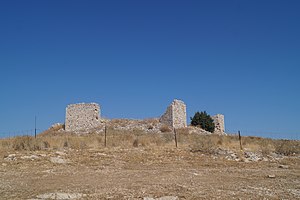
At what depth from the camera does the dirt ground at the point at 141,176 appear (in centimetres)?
804

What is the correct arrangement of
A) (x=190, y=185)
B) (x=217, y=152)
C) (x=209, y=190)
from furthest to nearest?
(x=217, y=152) < (x=190, y=185) < (x=209, y=190)

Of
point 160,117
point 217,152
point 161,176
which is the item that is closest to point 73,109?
point 160,117

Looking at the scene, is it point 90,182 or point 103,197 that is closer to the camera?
point 103,197

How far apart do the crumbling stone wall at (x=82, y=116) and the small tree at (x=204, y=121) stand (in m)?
13.5

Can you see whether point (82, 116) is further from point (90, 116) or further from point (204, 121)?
point (204, 121)

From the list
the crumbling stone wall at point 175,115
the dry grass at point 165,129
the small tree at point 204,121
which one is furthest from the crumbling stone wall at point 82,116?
the small tree at point 204,121

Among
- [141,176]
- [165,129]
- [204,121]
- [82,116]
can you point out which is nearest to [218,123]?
[204,121]

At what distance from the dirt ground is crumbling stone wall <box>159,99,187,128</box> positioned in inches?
736

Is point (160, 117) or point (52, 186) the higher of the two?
point (160, 117)

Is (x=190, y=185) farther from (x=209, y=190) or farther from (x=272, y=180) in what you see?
(x=272, y=180)

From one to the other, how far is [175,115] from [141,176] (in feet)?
85.0

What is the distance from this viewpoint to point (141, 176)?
10.7 meters

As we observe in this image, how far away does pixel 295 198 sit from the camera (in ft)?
25.4

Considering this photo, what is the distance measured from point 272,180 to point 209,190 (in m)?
3.25
